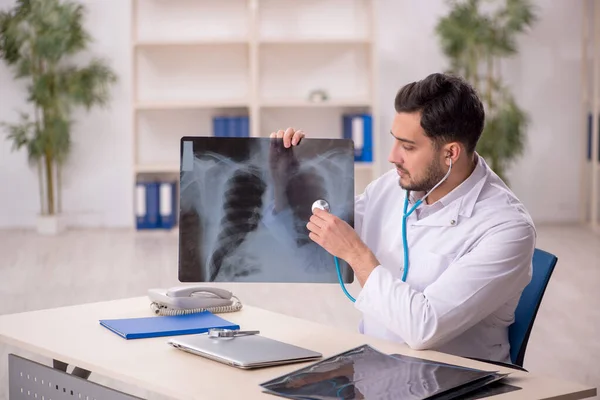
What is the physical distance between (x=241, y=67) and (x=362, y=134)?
1.19m

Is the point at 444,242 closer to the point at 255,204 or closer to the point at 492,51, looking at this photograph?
the point at 255,204

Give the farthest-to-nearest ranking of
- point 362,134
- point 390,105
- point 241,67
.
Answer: point 390,105, point 241,67, point 362,134

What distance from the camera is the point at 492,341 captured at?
2.17 m

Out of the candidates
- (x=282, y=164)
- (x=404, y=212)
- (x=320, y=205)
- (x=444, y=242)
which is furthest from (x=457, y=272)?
(x=282, y=164)

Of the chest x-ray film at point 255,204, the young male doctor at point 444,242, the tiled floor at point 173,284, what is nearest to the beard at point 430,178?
the young male doctor at point 444,242

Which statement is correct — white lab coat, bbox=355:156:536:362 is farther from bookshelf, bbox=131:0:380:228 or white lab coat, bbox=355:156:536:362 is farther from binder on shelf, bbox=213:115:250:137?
bookshelf, bbox=131:0:380:228

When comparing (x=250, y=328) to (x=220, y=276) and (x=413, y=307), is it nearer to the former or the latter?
(x=220, y=276)

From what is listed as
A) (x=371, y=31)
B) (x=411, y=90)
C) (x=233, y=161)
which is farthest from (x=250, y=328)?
(x=371, y=31)

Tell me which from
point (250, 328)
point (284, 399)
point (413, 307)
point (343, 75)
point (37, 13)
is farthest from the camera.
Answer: point (343, 75)

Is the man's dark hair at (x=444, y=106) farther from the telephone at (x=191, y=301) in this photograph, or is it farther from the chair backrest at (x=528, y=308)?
the telephone at (x=191, y=301)

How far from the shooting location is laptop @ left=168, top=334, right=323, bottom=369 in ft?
5.85

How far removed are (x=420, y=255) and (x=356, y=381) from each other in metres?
0.56

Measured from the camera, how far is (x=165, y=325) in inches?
82.6

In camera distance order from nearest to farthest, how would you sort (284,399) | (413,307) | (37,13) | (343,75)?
(284,399) → (413,307) → (37,13) → (343,75)
